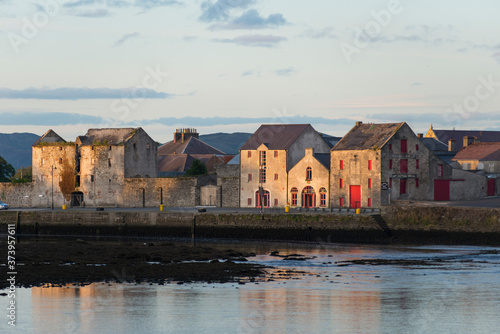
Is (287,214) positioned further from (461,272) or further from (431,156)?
(461,272)

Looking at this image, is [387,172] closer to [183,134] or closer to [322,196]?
[322,196]

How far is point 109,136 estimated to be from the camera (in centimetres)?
9100

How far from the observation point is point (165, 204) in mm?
85750

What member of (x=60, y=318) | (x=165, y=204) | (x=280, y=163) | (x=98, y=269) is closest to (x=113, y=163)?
(x=165, y=204)

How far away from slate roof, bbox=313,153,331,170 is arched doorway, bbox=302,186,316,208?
232cm

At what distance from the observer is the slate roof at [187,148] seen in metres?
134

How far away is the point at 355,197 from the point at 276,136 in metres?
11.6

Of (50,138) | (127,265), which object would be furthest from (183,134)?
(127,265)

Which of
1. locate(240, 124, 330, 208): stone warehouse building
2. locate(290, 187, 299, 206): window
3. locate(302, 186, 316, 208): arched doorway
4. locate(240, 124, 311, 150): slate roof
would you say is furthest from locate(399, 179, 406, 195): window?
locate(240, 124, 311, 150): slate roof

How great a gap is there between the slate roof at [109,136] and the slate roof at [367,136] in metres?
21.7

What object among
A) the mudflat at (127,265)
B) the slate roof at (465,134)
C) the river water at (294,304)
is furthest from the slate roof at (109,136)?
the slate roof at (465,134)

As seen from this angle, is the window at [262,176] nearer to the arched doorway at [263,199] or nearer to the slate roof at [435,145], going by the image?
the arched doorway at [263,199]

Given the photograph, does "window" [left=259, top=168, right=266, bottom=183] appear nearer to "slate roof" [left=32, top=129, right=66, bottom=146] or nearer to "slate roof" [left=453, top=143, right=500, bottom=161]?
"slate roof" [left=32, top=129, right=66, bottom=146]

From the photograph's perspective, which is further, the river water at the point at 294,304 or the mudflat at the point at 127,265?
the mudflat at the point at 127,265
